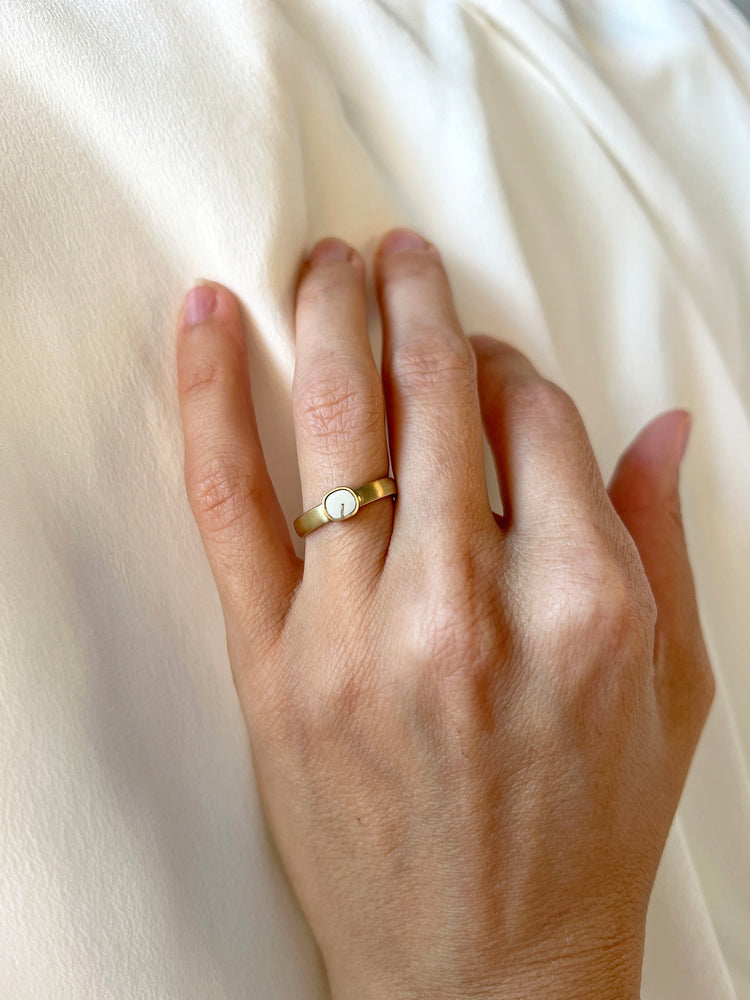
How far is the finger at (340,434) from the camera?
617 millimetres

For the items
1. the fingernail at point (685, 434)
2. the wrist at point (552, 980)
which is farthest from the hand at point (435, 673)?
the fingernail at point (685, 434)

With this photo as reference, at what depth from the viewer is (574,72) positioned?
835 mm

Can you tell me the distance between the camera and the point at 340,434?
2.02 feet

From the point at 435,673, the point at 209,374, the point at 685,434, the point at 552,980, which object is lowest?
the point at 552,980

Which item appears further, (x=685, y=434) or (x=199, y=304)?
(x=685, y=434)

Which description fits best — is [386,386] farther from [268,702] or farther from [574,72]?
[574,72]

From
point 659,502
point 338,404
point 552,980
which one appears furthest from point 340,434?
point 552,980

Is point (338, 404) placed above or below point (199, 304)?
below

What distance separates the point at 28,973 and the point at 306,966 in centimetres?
22

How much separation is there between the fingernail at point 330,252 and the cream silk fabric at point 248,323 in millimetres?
14

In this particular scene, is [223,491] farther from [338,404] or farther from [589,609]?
[589,609]

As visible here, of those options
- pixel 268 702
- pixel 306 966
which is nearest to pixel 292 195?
pixel 268 702

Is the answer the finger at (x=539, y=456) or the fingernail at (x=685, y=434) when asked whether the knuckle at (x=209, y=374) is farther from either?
the fingernail at (x=685, y=434)

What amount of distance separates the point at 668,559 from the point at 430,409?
0.26m
